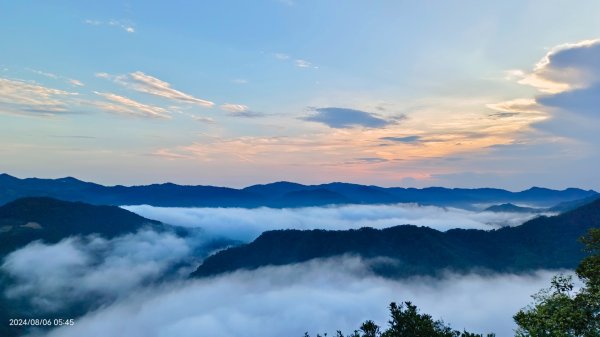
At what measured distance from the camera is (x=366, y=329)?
52531 millimetres

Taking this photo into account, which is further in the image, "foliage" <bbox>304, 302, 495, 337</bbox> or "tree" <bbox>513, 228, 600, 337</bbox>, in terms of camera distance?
"foliage" <bbox>304, 302, 495, 337</bbox>

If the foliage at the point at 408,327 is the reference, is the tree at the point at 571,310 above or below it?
above

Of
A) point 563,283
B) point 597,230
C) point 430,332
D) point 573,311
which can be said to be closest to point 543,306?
point 573,311

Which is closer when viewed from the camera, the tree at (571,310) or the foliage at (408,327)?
the tree at (571,310)

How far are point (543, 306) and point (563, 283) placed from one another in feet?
15.0

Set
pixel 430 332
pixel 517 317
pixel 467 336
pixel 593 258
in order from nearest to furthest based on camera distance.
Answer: pixel 593 258, pixel 517 317, pixel 467 336, pixel 430 332

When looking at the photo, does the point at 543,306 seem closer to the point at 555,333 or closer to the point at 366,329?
the point at 555,333

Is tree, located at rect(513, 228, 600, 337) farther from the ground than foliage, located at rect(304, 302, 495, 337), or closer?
farther from the ground

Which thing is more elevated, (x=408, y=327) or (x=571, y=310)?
(x=571, y=310)

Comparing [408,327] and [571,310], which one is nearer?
[571,310]

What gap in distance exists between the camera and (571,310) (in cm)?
3052

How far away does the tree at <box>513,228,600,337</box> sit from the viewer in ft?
96.8

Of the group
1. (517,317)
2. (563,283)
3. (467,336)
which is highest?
(563,283)

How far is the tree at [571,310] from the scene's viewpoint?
2952 cm
